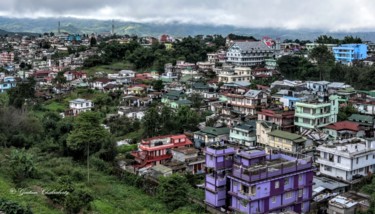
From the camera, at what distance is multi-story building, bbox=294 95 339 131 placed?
1299 inches

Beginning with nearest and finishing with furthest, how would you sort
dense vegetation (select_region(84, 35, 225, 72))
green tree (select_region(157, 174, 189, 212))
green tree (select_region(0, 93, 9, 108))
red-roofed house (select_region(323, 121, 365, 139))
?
green tree (select_region(157, 174, 189, 212)), red-roofed house (select_region(323, 121, 365, 139)), green tree (select_region(0, 93, 9, 108)), dense vegetation (select_region(84, 35, 225, 72))

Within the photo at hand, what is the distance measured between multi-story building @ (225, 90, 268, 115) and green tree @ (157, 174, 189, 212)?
745 inches

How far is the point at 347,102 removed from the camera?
132 feet

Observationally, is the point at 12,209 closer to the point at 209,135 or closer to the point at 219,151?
the point at 219,151

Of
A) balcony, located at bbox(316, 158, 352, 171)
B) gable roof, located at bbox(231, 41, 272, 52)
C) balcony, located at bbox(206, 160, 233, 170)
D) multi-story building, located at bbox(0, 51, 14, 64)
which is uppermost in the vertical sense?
gable roof, located at bbox(231, 41, 272, 52)

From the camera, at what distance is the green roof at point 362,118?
3366 centimetres

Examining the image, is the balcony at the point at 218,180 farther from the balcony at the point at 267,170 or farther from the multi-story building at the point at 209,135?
the multi-story building at the point at 209,135

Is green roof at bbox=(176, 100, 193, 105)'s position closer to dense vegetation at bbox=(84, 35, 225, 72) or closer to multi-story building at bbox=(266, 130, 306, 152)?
multi-story building at bbox=(266, 130, 306, 152)

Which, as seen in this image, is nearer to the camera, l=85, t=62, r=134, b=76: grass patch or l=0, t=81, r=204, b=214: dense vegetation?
l=0, t=81, r=204, b=214: dense vegetation

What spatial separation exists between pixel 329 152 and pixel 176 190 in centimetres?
994

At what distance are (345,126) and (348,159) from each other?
7837mm

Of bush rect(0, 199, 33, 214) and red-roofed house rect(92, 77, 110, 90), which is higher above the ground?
red-roofed house rect(92, 77, 110, 90)

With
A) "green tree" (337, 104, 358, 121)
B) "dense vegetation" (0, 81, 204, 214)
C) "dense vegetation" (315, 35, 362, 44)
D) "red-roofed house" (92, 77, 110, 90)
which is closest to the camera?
"dense vegetation" (0, 81, 204, 214)

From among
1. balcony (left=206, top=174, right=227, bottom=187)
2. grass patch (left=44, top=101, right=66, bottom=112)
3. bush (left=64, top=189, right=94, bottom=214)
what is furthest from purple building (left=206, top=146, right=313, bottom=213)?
grass patch (left=44, top=101, right=66, bottom=112)
